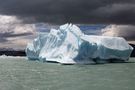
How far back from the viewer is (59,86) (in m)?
15.4

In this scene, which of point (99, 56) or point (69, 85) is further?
point (99, 56)

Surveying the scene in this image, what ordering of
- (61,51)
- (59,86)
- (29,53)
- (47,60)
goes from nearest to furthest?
(59,86) < (61,51) < (47,60) < (29,53)

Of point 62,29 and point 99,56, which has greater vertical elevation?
point 62,29

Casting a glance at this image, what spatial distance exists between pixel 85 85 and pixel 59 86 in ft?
3.80

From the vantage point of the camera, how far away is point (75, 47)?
100.0 feet

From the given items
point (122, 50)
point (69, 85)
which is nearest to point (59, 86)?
point (69, 85)

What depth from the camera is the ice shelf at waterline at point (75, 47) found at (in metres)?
30.5

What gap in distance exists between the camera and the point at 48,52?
33.8m

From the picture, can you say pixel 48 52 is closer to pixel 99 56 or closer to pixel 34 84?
pixel 99 56

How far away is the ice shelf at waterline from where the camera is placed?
100 feet

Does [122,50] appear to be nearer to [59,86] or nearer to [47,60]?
[47,60]

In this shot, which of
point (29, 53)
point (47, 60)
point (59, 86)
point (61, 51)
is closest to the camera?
point (59, 86)

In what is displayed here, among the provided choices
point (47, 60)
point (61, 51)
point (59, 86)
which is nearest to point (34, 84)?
point (59, 86)

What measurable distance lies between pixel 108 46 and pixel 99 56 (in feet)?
4.71
